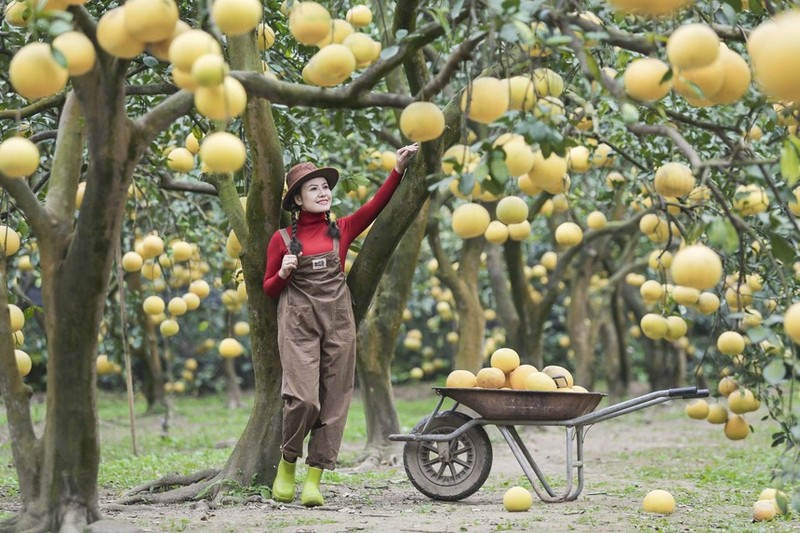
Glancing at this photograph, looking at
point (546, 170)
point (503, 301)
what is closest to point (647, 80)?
point (546, 170)

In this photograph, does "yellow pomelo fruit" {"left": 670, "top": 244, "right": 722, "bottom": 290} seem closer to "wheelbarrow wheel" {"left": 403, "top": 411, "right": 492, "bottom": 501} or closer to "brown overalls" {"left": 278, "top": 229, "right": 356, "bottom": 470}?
"brown overalls" {"left": 278, "top": 229, "right": 356, "bottom": 470}

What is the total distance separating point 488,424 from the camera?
5.22 m

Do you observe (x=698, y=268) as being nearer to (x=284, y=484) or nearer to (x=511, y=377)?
(x=511, y=377)

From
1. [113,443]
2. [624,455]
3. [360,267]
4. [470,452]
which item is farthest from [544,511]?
[113,443]

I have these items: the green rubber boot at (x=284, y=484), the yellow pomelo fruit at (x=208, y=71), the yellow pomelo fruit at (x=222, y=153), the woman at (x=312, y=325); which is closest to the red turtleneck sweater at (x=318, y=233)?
the woman at (x=312, y=325)

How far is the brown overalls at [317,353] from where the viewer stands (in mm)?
4961

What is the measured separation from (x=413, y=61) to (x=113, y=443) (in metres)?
5.66

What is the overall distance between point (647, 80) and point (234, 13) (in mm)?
1328

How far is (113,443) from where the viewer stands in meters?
9.68

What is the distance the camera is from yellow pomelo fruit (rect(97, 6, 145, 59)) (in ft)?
10.1

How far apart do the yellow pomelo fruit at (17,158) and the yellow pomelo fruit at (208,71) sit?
765 millimetres

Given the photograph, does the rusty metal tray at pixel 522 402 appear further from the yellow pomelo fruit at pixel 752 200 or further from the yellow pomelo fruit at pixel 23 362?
the yellow pomelo fruit at pixel 23 362

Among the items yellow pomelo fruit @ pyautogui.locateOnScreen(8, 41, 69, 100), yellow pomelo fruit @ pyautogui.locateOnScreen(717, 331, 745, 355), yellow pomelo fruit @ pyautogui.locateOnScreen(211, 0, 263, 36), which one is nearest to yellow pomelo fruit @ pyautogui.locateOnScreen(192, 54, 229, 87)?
yellow pomelo fruit @ pyautogui.locateOnScreen(211, 0, 263, 36)

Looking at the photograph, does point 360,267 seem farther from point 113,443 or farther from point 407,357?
point 407,357
